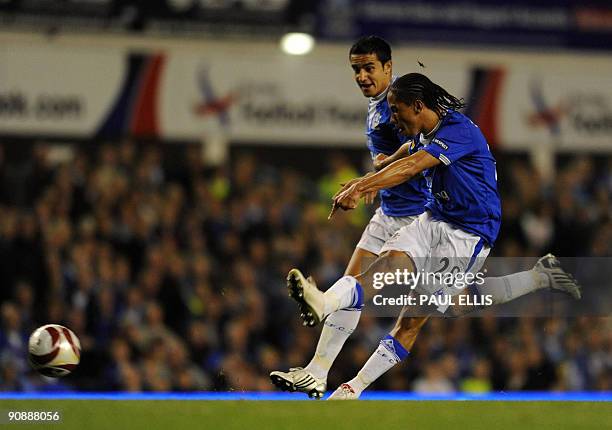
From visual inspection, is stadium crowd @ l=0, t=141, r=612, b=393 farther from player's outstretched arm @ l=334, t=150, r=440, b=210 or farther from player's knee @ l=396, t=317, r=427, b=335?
player's outstretched arm @ l=334, t=150, r=440, b=210

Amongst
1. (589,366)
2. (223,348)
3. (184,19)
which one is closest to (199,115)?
(184,19)

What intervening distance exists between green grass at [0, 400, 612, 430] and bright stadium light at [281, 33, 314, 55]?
7461 mm

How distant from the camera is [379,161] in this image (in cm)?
727

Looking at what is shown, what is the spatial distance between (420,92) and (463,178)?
58cm

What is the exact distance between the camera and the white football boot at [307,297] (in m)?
6.30

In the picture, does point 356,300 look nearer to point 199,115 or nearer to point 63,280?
point 63,280

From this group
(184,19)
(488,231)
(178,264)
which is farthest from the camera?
(184,19)

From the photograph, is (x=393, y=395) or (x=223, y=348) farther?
(x=223, y=348)

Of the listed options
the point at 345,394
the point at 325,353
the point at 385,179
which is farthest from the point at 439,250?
the point at 345,394

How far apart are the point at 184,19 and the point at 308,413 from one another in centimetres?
812

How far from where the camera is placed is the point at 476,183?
22.6 feet

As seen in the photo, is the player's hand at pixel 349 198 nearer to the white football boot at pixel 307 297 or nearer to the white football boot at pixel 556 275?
the white football boot at pixel 307 297

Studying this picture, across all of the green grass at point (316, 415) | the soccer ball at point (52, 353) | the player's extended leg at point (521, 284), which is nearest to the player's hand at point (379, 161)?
the player's extended leg at point (521, 284)

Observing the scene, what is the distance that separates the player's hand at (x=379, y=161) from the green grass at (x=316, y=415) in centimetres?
149
